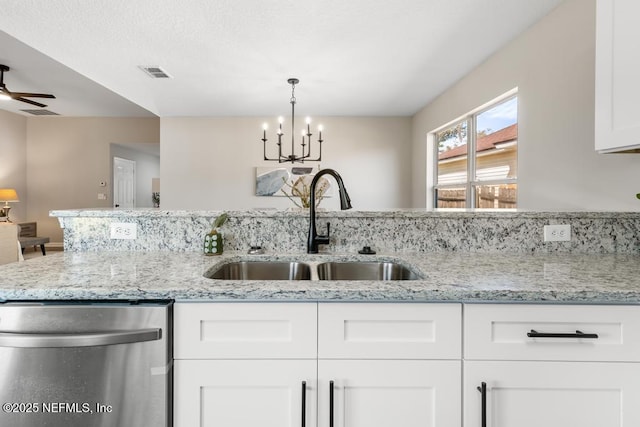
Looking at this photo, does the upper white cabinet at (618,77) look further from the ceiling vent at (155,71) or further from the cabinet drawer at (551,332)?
the ceiling vent at (155,71)

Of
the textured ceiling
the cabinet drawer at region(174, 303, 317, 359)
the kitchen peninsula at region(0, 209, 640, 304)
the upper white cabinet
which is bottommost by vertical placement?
the cabinet drawer at region(174, 303, 317, 359)

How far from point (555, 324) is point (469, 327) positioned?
0.73 feet

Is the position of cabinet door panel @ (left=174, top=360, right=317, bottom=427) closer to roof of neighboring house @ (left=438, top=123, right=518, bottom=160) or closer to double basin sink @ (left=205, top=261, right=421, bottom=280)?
double basin sink @ (left=205, top=261, right=421, bottom=280)

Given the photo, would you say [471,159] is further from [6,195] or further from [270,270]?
[6,195]

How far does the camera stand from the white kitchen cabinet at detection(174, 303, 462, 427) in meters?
0.93

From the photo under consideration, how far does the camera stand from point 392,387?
931mm

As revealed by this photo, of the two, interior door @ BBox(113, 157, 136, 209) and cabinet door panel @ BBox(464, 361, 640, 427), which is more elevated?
interior door @ BBox(113, 157, 136, 209)

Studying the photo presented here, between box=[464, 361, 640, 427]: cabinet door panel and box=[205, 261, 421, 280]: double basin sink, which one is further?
box=[205, 261, 421, 280]: double basin sink

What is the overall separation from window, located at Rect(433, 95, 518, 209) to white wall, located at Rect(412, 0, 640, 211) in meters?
0.25

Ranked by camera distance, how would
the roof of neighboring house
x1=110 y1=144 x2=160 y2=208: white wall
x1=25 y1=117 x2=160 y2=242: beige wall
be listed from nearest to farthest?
1. the roof of neighboring house
2. x1=25 y1=117 x2=160 y2=242: beige wall
3. x1=110 y1=144 x2=160 y2=208: white wall

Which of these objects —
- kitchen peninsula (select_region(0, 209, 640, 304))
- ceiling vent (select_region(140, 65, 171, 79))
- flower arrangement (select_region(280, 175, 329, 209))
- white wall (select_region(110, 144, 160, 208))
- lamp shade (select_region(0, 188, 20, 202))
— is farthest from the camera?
Answer: white wall (select_region(110, 144, 160, 208))

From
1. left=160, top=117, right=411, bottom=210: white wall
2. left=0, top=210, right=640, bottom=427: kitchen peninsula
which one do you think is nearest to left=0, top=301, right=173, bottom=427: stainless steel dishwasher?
left=0, top=210, right=640, bottom=427: kitchen peninsula

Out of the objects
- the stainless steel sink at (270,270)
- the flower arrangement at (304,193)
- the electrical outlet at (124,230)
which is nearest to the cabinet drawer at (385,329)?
the stainless steel sink at (270,270)

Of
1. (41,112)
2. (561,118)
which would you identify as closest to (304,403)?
(561,118)
